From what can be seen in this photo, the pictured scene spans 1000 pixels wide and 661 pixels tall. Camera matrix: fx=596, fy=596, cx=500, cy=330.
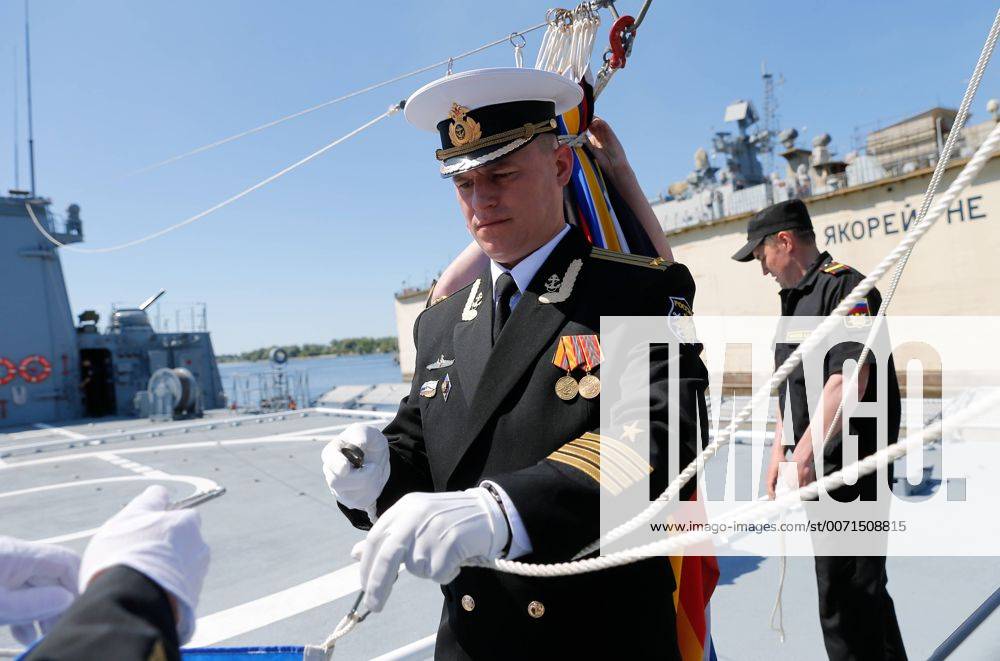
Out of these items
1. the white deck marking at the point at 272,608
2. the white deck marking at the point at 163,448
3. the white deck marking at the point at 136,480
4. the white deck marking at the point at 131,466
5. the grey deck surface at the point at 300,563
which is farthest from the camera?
the white deck marking at the point at 163,448

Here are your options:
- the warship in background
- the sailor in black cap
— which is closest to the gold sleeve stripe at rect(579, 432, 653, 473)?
the sailor in black cap

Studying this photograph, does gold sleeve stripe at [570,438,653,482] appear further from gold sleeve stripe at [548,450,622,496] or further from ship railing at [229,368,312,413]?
ship railing at [229,368,312,413]

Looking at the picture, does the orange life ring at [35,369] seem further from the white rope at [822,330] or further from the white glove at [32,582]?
the white rope at [822,330]

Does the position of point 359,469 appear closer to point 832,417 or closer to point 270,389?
point 832,417

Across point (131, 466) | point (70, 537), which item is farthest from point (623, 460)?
point (131, 466)

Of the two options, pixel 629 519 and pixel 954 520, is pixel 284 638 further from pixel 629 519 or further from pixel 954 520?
pixel 954 520

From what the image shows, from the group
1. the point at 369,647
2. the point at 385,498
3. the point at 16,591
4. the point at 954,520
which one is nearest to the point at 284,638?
the point at 369,647

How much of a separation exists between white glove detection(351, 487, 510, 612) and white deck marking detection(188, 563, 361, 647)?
6.32 feet

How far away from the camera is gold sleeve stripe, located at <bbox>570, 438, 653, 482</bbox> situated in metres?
1.12

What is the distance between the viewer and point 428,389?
5.42 ft

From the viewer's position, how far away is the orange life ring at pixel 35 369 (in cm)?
1453

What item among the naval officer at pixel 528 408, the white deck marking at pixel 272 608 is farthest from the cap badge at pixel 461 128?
the white deck marking at pixel 272 608

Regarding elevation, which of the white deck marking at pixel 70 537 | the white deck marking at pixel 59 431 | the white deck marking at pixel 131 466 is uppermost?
the white deck marking at pixel 131 466

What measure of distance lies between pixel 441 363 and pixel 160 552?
3.21 ft
